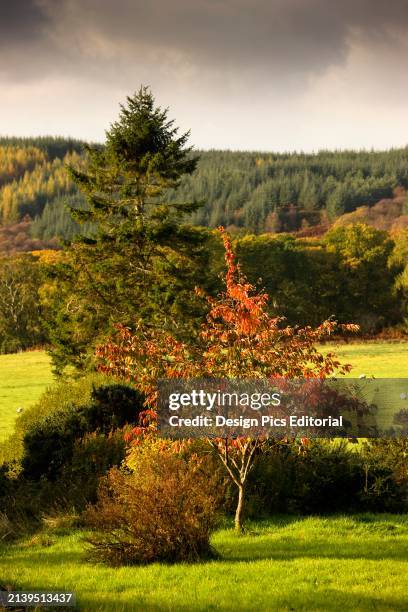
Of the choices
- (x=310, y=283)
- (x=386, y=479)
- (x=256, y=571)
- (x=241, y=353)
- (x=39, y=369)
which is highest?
(x=241, y=353)

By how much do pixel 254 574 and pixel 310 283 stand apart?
270ft

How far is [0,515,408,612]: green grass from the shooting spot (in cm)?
895

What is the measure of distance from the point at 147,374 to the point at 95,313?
21538 mm

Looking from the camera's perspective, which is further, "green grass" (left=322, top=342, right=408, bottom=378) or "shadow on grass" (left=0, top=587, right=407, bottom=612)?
"green grass" (left=322, top=342, right=408, bottom=378)

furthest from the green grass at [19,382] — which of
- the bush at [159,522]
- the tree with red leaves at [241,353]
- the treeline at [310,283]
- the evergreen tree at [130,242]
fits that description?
the bush at [159,522]

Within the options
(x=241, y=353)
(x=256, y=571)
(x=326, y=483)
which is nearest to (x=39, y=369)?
(x=326, y=483)

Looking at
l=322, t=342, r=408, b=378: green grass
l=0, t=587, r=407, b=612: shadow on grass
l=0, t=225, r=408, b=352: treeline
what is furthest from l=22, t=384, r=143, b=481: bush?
l=0, t=225, r=408, b=352: treeline

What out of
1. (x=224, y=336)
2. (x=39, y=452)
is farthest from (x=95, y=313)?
(x=224, y=336)

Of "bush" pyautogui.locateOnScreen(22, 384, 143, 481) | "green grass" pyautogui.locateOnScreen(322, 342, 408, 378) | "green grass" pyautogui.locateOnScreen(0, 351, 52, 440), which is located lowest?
"green grass" pyautogui.locateOnScreen(0, 351, 52, 440)

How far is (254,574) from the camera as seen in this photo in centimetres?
1018

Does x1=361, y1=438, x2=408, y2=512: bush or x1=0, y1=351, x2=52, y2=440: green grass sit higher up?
x1=361, y1=438, x2=408, y2=512: bush

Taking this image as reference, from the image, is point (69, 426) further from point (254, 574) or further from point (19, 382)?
point (19, 382)

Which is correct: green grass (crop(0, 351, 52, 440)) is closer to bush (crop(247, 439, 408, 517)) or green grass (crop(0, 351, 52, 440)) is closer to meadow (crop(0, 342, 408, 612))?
bush (crop(247, 439, 408, 517))

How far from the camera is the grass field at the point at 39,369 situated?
4444cm
